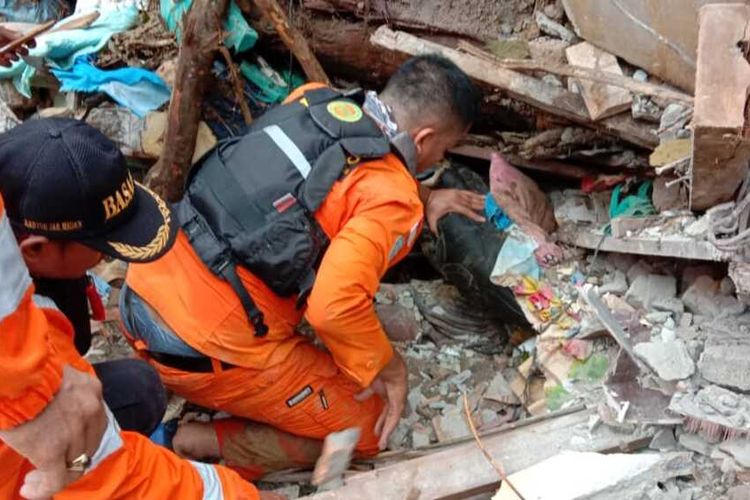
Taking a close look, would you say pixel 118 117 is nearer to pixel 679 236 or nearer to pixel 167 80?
pixel 167 80

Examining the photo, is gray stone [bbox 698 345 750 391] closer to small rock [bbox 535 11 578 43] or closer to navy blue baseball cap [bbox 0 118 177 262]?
small rock [bbox 535 11 578 43]

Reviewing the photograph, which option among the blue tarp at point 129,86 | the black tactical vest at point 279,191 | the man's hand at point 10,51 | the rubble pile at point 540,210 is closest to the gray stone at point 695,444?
the rubble pile at point 540,210

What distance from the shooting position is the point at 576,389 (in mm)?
2945

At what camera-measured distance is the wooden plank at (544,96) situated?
3.18m

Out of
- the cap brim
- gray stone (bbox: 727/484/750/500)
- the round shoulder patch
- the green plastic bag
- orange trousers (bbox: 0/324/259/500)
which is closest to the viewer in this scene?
orange trousers (bbox: 0/324/259/500)

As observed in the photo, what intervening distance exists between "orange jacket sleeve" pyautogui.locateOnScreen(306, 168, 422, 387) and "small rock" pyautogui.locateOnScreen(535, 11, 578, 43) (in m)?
1.27

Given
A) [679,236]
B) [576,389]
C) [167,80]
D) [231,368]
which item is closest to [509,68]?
[679,236]

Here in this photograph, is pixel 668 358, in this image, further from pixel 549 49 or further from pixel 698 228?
pixel 549 49

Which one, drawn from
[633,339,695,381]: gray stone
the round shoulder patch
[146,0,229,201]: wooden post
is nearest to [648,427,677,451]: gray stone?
[633,339,695,381]: gray stone

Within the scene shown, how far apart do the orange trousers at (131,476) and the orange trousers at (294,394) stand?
0.72m

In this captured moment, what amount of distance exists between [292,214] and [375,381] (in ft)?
2.60

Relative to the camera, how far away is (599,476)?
7.89ft

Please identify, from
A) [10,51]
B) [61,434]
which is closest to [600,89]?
[61,434]

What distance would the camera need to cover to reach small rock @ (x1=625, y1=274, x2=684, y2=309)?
298 cm
